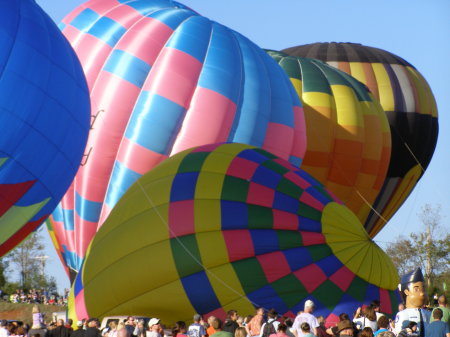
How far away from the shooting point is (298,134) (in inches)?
708

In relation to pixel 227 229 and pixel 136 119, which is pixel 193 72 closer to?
pixel 136 119

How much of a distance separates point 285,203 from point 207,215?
100 centimetres

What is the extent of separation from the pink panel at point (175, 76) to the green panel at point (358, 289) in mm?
4734

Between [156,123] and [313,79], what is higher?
[313,79]

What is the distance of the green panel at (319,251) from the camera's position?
13.0 m

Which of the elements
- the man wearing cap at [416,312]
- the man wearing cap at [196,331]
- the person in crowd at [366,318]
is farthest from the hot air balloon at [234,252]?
the man wearing cap at [416,312]

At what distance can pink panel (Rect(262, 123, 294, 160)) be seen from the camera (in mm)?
17109

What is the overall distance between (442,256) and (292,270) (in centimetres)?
2188

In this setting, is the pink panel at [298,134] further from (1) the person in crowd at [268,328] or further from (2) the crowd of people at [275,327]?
(1) the person in crowd at [268,328]

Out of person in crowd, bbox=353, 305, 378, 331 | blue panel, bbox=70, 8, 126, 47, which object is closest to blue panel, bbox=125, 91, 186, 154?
blue panel, bbox=70, 8, 126, 47

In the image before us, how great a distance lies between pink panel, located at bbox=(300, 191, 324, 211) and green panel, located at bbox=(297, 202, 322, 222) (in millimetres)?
49

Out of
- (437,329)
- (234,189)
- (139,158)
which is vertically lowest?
(437,329)

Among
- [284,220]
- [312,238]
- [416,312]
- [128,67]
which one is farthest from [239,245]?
[128,67]

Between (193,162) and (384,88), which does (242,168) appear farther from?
(384,88)
